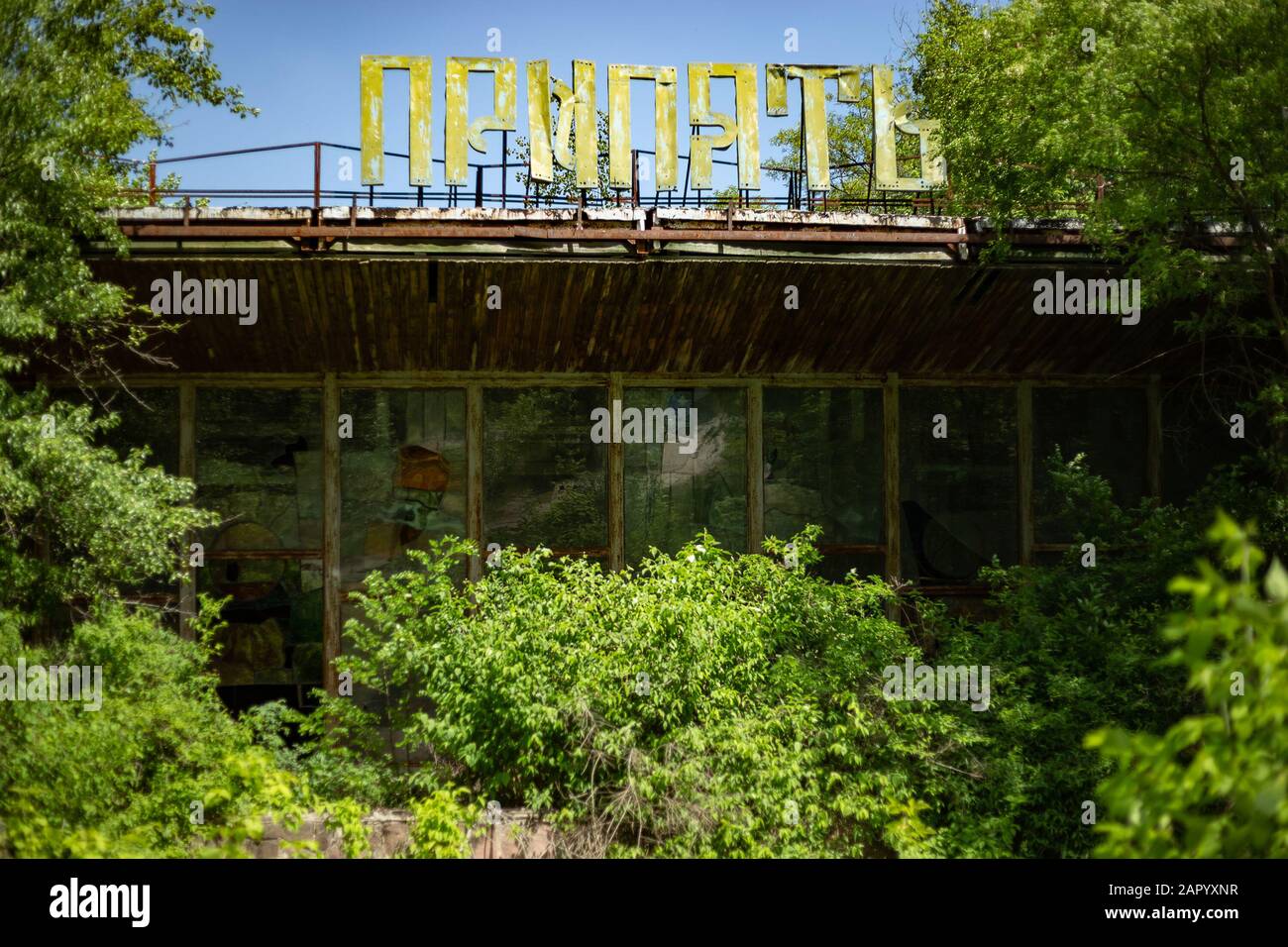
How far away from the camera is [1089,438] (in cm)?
1459

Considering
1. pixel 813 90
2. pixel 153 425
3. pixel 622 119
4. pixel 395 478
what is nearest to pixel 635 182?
pixel 622 119

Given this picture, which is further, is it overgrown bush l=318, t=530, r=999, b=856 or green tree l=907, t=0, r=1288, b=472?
green tree l=907, t=0, r=1288, b=472

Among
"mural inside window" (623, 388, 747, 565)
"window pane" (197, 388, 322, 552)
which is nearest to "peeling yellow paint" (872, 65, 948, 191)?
"mural inside window" (623, 388, 747, 565)

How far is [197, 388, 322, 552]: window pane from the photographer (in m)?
13.5

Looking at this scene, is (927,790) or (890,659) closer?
(927,790)

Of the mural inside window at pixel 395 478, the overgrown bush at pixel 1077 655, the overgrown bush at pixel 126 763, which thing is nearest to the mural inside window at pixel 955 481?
the overgrown bush at pixel 1077 655

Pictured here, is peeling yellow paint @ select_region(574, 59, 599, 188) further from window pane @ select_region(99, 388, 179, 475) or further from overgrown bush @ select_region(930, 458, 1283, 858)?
overgrown bush @ select_region(930, 458, 1283, 858)

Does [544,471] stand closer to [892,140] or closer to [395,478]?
[395,478]

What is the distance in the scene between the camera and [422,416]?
13.8 meters

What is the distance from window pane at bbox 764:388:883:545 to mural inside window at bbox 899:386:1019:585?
0.46 m

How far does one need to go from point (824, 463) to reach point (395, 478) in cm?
579

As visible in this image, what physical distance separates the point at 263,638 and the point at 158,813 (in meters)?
4.53
